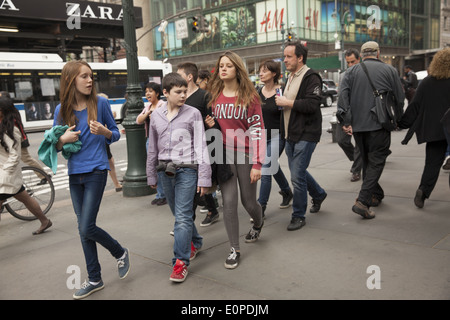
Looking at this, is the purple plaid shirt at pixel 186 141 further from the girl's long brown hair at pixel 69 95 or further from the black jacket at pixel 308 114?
the black jacket at pixel 308 114

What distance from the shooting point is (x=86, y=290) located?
3432mm

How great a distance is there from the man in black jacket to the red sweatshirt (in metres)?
0.78

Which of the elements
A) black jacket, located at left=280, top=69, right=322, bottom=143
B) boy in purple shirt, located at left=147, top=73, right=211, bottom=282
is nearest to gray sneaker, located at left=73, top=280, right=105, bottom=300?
boy in purple shirt, located at left=147, top=73, right=211, bottom=282

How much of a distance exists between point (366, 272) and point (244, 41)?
1702 inches

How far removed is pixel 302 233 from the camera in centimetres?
463

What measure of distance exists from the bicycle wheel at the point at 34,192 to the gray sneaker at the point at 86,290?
2.86 m

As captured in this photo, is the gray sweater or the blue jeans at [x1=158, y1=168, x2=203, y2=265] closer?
the blue jeans at [x1=158, y1=168, x2=203, y2=265]

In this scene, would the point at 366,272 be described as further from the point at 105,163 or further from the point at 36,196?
the point at 36,196

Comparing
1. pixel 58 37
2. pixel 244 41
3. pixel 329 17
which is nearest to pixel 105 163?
pixel 58 37

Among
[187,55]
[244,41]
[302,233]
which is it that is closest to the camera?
[302,233]

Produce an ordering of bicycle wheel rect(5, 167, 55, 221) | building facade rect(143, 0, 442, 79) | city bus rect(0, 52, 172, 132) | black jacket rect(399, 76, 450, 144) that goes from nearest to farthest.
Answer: black jacket rect(399, 76, 450, 144) → bicycle wheel rect(5, 167, 55, 221) → city bus rect(0, 52, 172, 132) → building facade rect(143, 0, 442, 79)

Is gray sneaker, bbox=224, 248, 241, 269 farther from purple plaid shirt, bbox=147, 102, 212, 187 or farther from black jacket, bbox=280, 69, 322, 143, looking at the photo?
black jacket, bbox=280, 69, 322, 143

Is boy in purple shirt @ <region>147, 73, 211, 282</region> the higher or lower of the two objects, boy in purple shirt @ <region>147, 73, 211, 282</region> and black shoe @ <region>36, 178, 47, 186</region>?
the higher

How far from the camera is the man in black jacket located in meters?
4.55
